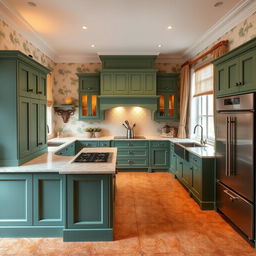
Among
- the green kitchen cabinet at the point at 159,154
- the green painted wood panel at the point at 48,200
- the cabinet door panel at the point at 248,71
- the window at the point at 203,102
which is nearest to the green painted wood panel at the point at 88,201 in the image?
the green painted wood panel at the point at 48,200

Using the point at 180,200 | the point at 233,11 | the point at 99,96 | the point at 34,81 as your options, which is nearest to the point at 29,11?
the point at 34,81

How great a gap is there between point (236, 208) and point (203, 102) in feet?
9.67

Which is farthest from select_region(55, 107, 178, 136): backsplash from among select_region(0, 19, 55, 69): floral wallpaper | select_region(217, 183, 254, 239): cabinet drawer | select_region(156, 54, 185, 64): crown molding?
select_region(217, 183, 254, 239): cabinet drawer

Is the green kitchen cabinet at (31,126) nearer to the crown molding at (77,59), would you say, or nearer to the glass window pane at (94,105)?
the glass window pane at (94,105)

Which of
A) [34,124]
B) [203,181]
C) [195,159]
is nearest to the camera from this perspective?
[34,124]

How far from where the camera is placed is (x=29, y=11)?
11.6ft

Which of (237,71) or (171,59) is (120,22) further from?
(171,59)

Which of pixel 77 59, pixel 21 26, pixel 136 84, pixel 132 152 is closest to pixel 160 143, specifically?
pixel 132 152

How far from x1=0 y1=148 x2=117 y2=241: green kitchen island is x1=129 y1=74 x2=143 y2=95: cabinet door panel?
10.9 ft

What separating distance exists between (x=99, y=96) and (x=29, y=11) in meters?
2.55

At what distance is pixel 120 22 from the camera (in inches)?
157

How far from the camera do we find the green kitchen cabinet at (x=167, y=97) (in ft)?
20.2

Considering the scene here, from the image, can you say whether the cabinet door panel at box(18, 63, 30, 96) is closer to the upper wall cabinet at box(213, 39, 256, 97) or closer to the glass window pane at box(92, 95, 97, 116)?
the upper wall cabinet at box(213, 39, 256, 97)

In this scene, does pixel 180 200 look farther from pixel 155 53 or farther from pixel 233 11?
pixel 155 53
